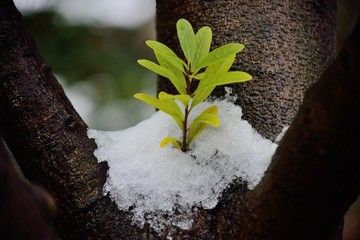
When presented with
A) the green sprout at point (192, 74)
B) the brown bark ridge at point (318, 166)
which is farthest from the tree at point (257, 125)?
the green sprout at point (192, 74)

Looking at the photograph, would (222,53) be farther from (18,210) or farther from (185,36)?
(18,210)

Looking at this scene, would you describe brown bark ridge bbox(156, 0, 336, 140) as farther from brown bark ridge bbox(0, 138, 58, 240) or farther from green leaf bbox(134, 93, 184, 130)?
brown bark ridge bbox(0, 138, 58, 240)

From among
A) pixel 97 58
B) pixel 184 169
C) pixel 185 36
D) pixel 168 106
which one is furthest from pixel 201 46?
pixel 97 58

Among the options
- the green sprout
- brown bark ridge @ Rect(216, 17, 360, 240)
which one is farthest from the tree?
the green sprout

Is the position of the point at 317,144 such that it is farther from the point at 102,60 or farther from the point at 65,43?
the point at 102,60

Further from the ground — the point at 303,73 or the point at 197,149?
the point at 303,73

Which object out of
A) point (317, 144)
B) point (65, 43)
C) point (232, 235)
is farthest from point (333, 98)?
point (65, 43)
